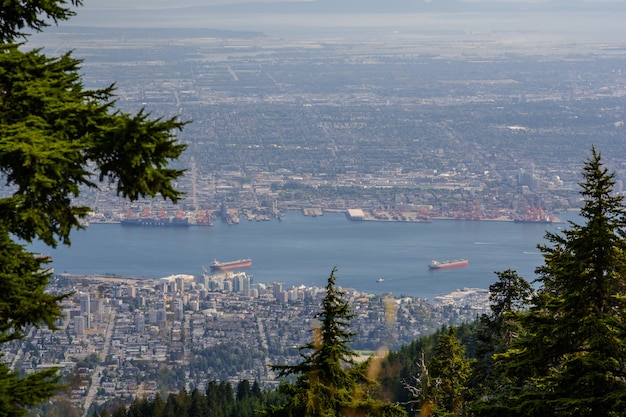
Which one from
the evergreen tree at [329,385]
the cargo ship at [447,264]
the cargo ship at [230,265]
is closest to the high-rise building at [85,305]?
the cargo ship at [230,265]

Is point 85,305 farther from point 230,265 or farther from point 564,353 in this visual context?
point 564,353

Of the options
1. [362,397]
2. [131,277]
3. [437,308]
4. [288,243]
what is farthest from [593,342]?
[288,243]

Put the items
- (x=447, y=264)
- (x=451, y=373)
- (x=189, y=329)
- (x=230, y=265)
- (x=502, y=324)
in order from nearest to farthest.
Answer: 1. (x=502, y=324)
2. (x=451, y=373)
3. (x=189, y=329)
4. (x=447, y=264)
5. (x=230, y=265)

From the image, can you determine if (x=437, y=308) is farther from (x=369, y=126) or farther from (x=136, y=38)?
(x=136, y=38)

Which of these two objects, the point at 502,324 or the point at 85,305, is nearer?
the point at 502,324

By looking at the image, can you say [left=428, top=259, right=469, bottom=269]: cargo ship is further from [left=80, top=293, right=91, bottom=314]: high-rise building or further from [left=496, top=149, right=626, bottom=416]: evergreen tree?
[left=496, top=149, right=626, bottom=416]: evergreen tree

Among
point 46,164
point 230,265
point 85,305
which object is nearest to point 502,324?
→ point 46,164

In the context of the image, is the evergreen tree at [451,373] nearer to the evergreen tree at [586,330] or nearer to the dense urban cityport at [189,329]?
the evergreen tree at [586,330]
